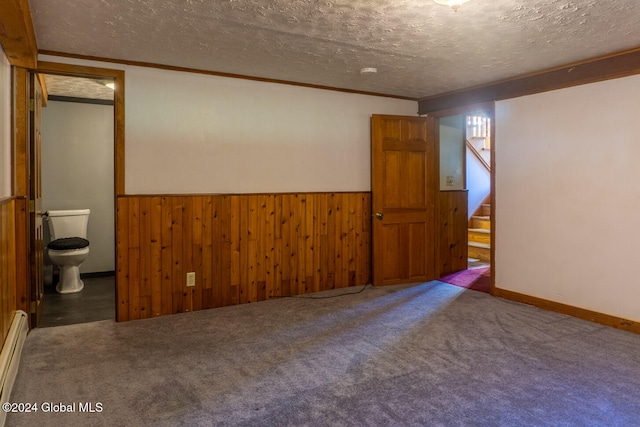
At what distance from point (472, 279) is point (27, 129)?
15.6 feet

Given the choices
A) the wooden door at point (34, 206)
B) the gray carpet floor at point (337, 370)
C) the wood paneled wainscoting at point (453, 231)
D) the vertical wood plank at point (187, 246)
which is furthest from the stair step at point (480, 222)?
the wooden door at point (34, 206)

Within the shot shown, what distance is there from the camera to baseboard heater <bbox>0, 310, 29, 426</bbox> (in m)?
2.21

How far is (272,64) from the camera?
3.75 meters

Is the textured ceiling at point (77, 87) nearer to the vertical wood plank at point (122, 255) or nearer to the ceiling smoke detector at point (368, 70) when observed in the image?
the vertical wood plank at point (122, 255)

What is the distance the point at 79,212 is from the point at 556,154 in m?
5.17

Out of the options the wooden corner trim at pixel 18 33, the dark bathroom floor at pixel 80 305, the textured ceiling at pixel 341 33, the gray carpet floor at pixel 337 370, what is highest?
the textured ceiling at pixel 341 33

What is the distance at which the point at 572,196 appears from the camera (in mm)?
3832

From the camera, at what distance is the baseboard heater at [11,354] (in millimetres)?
2210

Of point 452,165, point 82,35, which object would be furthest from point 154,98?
point 452,165

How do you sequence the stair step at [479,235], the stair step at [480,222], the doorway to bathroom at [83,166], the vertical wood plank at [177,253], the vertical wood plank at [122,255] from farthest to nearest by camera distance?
the stair step at [480,222], the stair step at [479,235], the doorway to bathroom at [83,166], the vertical wood plank at [177,253], the vertical wood plank at [122,255]

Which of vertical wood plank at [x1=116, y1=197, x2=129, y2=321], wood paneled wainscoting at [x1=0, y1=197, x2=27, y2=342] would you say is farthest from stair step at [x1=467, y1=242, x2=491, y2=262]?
wood paneled wainscoting at [x1=0, y1=197, x2=27, y2=342]

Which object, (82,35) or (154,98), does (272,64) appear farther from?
(82,35)

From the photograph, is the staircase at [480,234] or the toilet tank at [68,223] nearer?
the toilet tank at [68,223]

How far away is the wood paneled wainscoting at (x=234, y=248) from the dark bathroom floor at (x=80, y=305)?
0.43 meters
